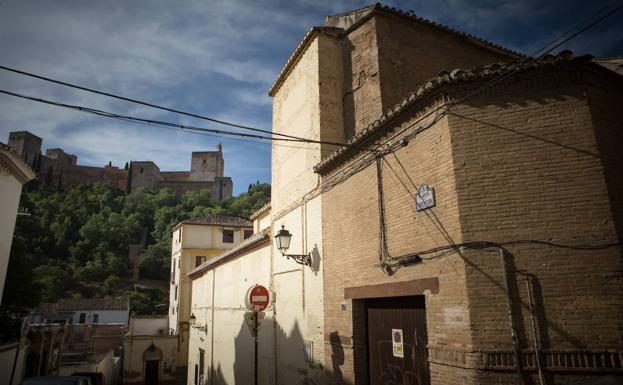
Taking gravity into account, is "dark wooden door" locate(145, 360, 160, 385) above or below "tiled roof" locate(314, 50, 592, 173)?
below

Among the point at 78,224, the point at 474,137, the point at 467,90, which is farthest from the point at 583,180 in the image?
the point at 78,224

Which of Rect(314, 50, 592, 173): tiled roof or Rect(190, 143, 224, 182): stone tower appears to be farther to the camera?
Rect(190, 143, 224, 182): stone tower

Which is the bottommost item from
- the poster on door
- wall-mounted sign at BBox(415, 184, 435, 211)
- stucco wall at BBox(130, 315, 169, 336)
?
stucco wall at BBox(130, 315, 169, 336)

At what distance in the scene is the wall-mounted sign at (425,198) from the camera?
6163 mm

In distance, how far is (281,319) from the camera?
433 inches

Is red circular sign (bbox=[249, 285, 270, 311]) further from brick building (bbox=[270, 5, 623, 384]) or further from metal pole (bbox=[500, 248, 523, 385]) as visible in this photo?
metal pole (bbox=[500, 248, 523, 385])

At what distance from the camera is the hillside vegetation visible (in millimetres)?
55031

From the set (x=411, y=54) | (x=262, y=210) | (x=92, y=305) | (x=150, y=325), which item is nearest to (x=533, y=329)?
(x=411, y=54)

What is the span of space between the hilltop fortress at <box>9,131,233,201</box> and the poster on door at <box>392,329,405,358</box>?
7868 cm

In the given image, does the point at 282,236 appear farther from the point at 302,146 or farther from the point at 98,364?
the point at 98,364

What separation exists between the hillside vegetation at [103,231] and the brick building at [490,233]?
4804 cm

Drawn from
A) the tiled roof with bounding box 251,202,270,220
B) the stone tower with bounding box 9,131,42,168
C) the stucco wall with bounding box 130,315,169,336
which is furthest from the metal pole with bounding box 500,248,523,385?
the stone tower with bounding box 9,131,42,168

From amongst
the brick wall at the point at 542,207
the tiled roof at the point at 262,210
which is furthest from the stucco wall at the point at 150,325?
the brick wall at the point at 542,207

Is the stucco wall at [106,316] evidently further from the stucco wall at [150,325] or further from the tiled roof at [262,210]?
the tiled roof at [262,210]
